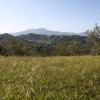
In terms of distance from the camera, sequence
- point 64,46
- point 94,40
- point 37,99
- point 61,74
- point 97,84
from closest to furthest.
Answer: point 37,99 < point 97,84 < point 61,74 < point 94,40 < point 64,46

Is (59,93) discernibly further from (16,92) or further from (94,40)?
(94,40)

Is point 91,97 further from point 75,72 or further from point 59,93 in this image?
point 75,72

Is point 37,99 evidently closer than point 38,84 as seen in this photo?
Yes

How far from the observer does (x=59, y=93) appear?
14.8 feet

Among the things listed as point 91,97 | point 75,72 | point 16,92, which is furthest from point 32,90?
point 75,72

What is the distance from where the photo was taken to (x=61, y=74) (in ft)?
20.4

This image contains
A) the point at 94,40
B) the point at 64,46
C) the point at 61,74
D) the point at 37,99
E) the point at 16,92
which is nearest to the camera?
the point at 37,99

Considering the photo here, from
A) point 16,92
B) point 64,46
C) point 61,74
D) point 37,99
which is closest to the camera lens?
point 37,99

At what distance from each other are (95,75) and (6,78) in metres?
2.45

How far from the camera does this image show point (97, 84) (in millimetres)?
5547

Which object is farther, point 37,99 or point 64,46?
point 64,46

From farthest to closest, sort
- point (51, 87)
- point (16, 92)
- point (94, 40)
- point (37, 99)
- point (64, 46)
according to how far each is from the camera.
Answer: point (64, 46)
point (94, 40)
point (51, 87)
point (16, 92)
point (37, 99)

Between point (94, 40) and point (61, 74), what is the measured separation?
248 ft

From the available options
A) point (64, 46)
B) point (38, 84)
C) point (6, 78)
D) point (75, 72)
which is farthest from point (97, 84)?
point (64, 46)
